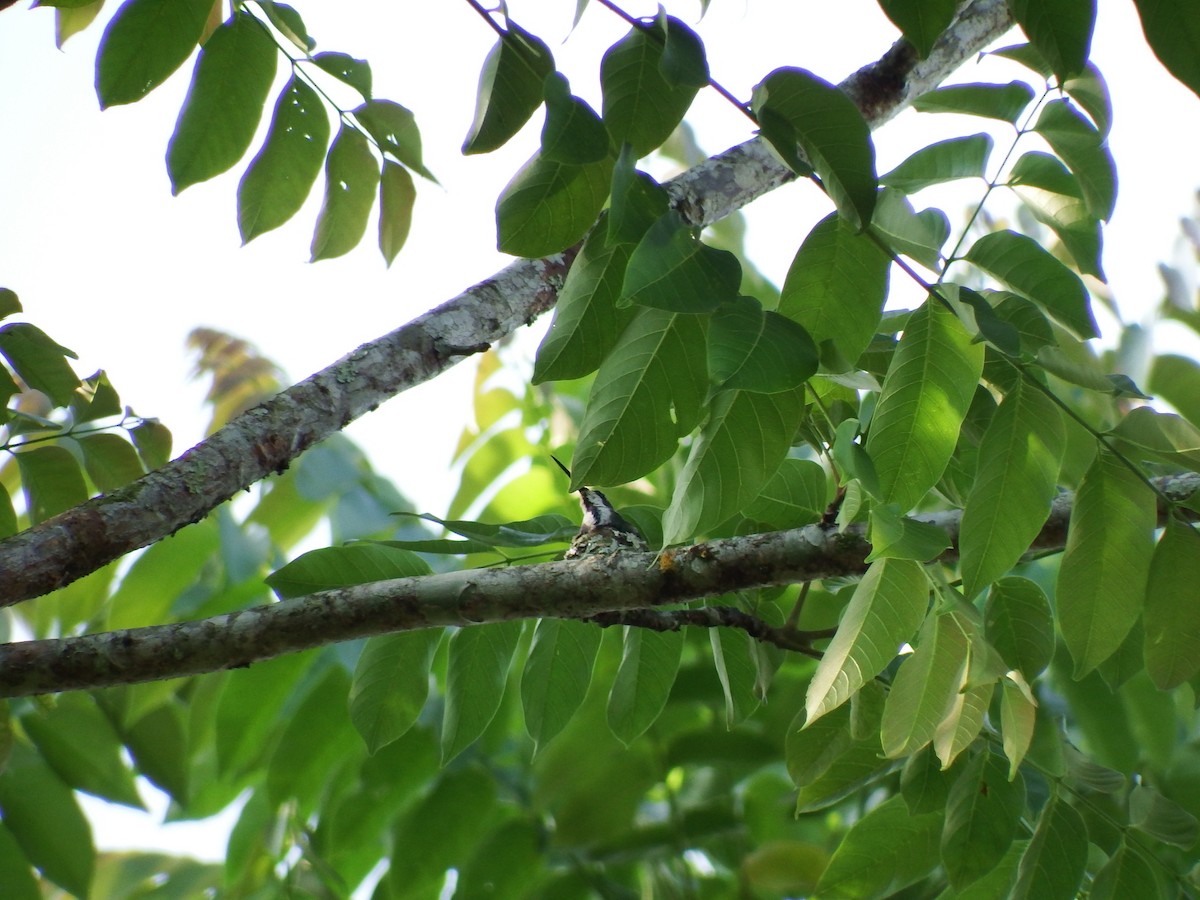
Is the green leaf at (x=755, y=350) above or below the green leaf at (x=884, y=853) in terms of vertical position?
above

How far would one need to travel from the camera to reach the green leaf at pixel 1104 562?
0.73 metres

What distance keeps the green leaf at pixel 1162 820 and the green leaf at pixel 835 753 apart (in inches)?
8.9

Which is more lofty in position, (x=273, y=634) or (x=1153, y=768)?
(x=273, y=634)

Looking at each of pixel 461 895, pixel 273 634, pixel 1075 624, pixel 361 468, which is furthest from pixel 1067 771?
pixel 361 468

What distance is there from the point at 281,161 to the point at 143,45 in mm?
185

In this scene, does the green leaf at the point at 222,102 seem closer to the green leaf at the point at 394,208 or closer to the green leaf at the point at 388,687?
the green leaf at the point at 394,208

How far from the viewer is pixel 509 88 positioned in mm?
687

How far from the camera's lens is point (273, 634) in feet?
2.61

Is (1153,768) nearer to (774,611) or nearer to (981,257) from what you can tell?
(774,611)

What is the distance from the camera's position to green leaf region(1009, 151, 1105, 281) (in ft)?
2.68

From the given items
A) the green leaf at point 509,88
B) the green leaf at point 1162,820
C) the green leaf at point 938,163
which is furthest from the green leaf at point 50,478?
the green leaf at point 1162,820

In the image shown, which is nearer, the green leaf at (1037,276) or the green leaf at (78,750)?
the green leaf at (1037,276)

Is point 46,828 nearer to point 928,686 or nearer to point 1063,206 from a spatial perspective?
point 928,686

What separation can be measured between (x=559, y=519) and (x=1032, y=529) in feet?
1.47
